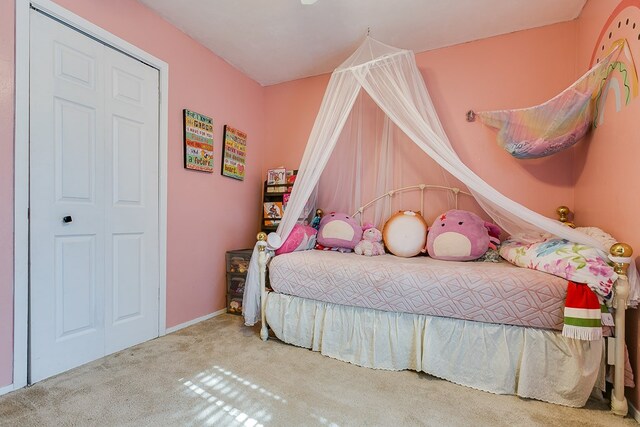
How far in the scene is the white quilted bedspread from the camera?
1551mm

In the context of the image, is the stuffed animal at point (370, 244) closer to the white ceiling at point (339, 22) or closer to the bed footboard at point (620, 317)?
the bed footboard at point (620, 317)

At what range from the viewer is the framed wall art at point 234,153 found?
289 cm

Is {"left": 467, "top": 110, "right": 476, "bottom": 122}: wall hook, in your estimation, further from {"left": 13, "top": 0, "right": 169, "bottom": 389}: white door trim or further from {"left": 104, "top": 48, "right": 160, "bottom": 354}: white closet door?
{"left": 13, "top": 0, "right": 169, "bottom": 389}: white door trim

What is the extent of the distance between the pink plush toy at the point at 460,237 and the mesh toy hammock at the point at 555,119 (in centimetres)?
62

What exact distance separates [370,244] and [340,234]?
28 centimetres

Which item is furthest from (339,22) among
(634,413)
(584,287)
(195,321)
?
(634,413)

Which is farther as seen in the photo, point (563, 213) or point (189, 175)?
point (189, 175)

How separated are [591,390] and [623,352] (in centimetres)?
25

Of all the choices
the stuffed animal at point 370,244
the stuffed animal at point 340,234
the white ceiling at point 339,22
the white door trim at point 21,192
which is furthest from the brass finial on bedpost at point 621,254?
the white door trim at point 21,192

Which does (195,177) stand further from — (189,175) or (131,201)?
(131,201)

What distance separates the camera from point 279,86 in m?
3.42

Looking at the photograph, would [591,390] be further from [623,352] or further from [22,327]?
[22,327]

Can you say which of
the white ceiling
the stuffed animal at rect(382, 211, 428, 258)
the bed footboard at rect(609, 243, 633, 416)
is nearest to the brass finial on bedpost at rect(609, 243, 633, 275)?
the bed footboard at rect(609, 243, 633, 416)

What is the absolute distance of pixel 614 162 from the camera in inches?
65.7
